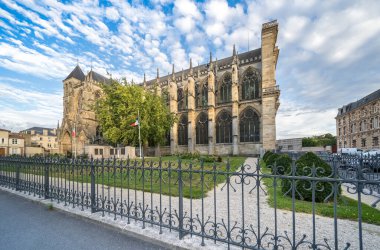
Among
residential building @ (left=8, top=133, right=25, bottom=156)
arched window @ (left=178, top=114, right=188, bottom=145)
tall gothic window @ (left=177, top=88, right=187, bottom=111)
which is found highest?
tall gothic window @ (left=177, top=88, right=187, bottom=111)

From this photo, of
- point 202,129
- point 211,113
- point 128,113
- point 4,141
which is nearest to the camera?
point 128,113

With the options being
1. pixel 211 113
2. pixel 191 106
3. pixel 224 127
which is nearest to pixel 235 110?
pixel 224 127

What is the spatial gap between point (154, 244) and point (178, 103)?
31604 millimetres

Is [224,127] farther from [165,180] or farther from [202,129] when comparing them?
[165,180]

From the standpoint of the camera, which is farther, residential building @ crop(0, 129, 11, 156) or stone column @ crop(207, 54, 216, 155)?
residential building @ crop(0, 129, 11, 156)

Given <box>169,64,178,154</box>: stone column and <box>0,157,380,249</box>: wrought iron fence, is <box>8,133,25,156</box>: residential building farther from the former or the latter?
<box>0,157,380,249</box>: wrought iron fence

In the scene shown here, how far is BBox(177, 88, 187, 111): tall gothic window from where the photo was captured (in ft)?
109

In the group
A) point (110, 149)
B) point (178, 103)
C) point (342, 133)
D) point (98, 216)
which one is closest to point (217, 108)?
point (178, 103)

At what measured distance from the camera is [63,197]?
5156 mm

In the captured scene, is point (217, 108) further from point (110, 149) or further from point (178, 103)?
point (110, 149)

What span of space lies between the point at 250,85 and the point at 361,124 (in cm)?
3201

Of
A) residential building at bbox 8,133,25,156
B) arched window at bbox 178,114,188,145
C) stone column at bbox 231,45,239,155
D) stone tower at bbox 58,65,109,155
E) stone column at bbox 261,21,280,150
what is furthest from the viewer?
residential building at bbox 8,133,25,156

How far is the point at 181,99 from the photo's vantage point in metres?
34.1

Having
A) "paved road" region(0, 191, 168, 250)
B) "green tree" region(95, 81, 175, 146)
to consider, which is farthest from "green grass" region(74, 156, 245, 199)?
"green tree" region(95, 81, 175, 146)
